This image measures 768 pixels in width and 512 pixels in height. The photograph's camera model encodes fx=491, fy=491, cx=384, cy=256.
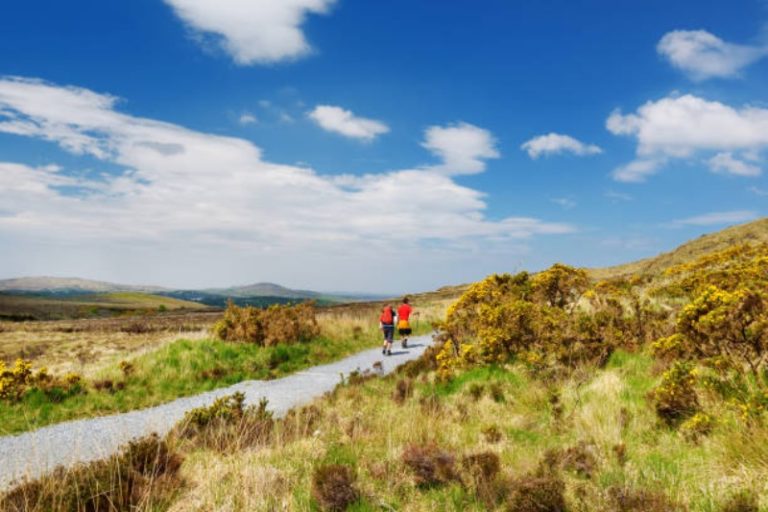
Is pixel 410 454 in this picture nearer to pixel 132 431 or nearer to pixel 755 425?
pixel 755 425

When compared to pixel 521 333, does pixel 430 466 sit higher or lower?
lower

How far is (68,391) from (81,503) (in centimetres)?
887

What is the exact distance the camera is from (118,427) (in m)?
9.97

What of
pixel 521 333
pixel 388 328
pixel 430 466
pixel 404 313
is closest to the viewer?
pixel 430 466

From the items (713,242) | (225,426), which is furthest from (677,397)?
(713,242)

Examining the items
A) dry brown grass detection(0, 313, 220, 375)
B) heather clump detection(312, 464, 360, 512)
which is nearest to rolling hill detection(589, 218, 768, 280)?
dry brown grass detection(0, 313, 220, 375)

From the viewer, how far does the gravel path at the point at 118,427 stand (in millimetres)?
7172

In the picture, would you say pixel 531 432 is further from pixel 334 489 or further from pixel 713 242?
pixel 713 242

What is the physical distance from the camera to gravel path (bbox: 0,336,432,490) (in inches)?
282

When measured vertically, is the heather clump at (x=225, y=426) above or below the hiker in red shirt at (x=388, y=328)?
below

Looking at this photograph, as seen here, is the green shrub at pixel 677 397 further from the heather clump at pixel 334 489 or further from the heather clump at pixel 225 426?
the heather clump at pixel 225 426

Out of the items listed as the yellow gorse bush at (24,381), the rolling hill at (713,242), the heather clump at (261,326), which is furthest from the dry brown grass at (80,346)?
the rolling hill at (713,242)

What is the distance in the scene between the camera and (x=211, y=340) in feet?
56.6

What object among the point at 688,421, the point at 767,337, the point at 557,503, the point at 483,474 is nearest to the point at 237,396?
the point at 483,474
